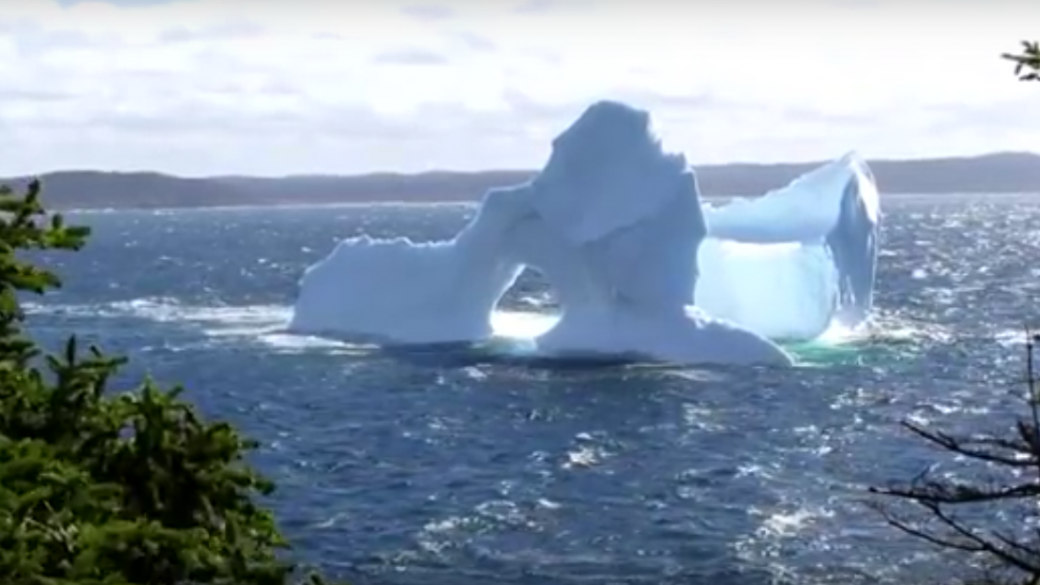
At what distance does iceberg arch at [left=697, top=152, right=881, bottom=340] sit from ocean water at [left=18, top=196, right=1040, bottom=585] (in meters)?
1.21

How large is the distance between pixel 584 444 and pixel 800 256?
617 inches

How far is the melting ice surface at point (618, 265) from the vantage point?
34438 millimetres

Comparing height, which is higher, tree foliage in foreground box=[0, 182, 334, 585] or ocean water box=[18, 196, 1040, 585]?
tree foliage in foreground box=[0, 182, 334, 585]

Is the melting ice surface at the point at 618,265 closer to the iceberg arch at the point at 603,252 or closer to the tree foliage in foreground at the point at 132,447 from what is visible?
the iceberg arch at the point at 603,252

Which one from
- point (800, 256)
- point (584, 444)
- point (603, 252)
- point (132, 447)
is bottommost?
point (584, 444)

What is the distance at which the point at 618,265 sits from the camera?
34562 mm

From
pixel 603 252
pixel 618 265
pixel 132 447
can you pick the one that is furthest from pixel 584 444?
pixel 132 447

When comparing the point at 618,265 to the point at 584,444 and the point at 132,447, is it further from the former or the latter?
the point at 132,447

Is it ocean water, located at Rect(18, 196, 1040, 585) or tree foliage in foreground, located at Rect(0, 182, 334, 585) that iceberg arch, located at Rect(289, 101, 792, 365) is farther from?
tree foliage in foreground, located at Rect(0, 182, 334, 585)

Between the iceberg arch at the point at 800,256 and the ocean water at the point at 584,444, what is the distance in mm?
1206

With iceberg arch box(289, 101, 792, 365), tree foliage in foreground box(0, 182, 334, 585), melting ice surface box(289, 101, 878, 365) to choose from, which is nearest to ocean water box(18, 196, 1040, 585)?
melting ice surface box(289, 101, 878, 365)

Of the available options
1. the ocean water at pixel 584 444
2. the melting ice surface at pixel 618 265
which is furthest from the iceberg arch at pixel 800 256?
the ocean water at pixel 584 444

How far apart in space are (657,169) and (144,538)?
30.6 meters

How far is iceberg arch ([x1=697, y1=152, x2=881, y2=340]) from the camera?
1491 inches
